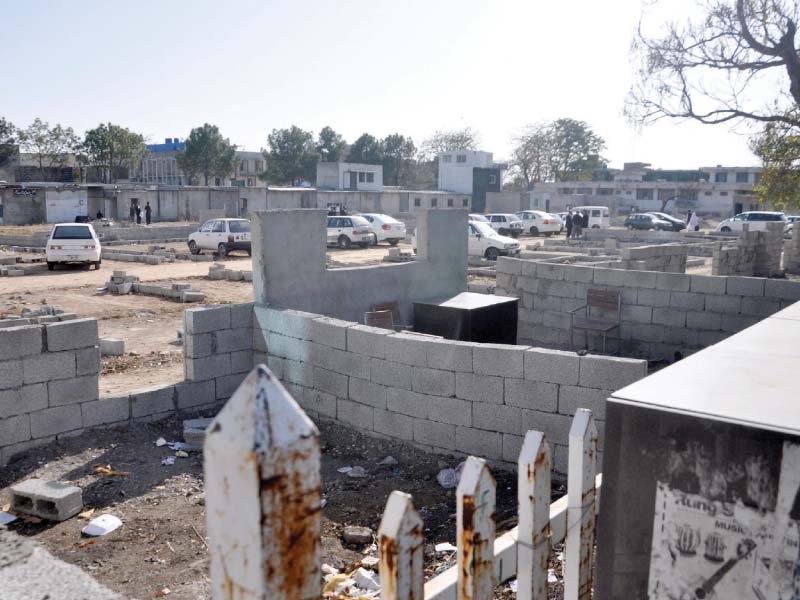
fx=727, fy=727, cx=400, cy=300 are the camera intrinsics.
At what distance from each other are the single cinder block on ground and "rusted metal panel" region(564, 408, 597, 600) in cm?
455

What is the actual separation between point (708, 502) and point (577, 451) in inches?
26.3

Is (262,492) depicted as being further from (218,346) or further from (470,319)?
(470,319)

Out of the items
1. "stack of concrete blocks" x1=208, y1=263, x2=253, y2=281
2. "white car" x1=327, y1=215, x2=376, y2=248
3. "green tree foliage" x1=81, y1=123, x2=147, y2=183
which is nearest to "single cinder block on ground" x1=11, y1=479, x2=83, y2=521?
"stack of concrete blocks" x1=208, y1=263, x2=253, y2=281

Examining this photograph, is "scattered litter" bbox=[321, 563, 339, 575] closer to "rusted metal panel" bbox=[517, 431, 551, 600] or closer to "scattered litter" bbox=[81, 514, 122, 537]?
"scattered litter" bbox=[81, 514, 122, 537]

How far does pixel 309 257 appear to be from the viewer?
939 centimetres

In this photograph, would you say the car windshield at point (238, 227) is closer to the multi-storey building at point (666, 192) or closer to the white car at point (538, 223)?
the white car at point (538, 223)

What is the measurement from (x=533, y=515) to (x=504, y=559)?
800 mm

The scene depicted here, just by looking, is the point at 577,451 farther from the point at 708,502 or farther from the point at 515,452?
the point at 515,452

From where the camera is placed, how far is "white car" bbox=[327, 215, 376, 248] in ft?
99.9

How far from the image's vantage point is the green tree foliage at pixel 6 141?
64.9 metres

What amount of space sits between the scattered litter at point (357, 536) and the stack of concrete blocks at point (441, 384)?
1632 mm

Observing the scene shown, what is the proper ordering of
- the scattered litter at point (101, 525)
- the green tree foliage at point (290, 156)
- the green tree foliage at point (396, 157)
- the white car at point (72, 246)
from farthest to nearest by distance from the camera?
the green tree foliage at point (396, 157) < the green tree foliage at point (290, 156) < the white car at point (72, 246) < the scattered litter at point (101, 525)

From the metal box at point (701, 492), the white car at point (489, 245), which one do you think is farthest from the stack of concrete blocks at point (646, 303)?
the white car at point (489, 245)

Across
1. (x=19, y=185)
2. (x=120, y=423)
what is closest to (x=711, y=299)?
(x=120, y=423)
